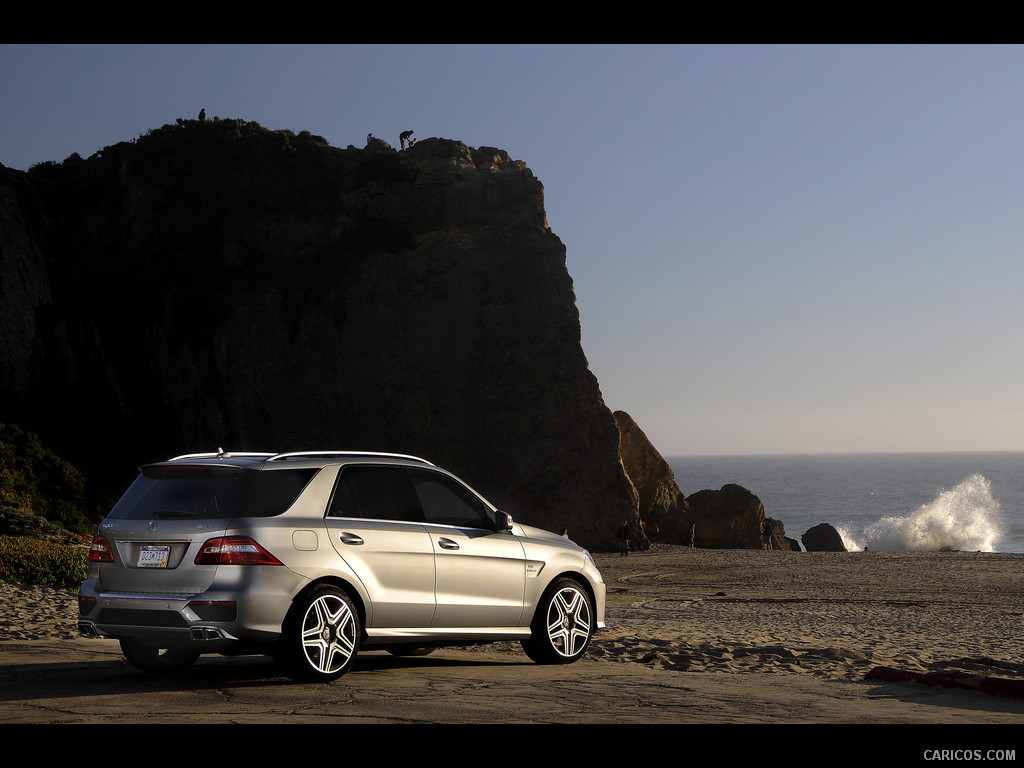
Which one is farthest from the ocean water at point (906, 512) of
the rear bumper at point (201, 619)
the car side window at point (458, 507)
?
the rear bumper at point (201, 619)

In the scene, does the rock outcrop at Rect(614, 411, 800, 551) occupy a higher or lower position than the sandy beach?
higher

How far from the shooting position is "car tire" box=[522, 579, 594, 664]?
920 cm

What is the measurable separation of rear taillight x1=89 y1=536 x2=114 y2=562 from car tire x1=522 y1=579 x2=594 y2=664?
143 inches

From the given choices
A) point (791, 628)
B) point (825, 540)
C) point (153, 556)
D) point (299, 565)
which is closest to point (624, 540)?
point (825, 540)

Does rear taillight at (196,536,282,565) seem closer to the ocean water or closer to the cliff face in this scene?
the cliff face

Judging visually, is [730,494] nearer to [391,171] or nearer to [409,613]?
[391,171]

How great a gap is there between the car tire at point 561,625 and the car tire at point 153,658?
298cm

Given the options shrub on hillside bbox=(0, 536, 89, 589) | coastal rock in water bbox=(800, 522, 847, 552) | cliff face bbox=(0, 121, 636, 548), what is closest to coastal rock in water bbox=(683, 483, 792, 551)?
coastal rock in water bbox=(800, 522, 847, 552)

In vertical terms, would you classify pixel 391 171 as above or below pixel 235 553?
above

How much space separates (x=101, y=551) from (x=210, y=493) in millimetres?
1016

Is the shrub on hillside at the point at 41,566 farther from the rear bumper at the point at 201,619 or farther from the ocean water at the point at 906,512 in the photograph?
the ocean water at the point at 906,512

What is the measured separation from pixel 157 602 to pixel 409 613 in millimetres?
1941
